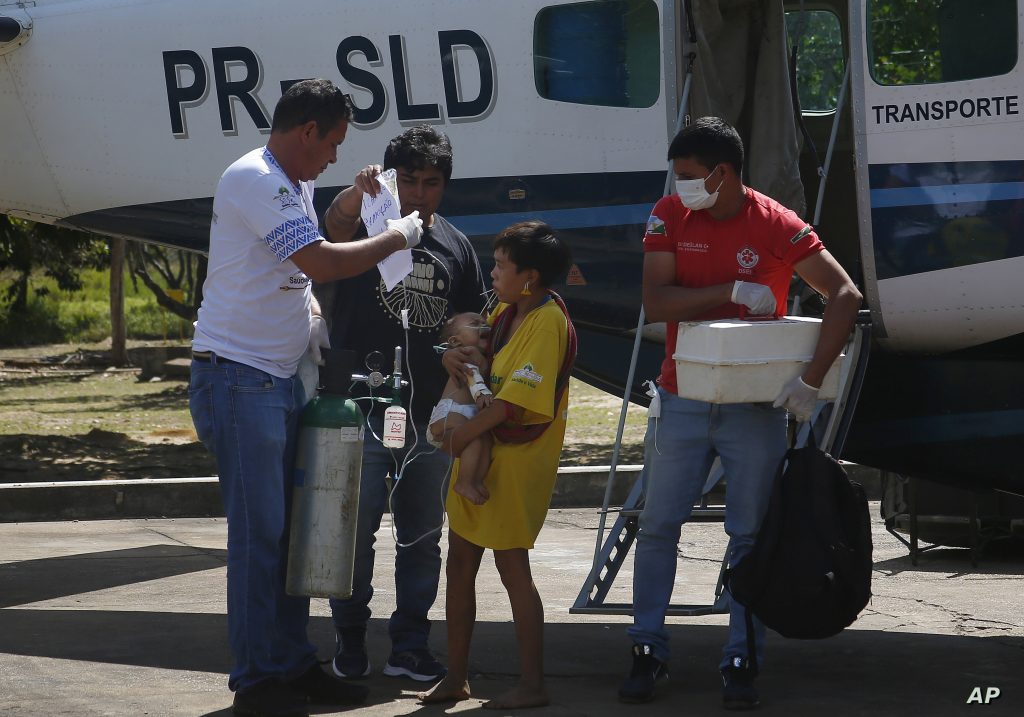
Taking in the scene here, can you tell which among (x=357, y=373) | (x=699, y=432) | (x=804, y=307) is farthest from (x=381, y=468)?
(x=804, y=307)

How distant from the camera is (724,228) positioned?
4.93 m

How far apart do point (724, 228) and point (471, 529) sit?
1423mm

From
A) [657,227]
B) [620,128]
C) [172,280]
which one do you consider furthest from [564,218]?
[172,280]

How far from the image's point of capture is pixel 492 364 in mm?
4918

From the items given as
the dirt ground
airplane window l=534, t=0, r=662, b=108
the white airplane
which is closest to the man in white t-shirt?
the white airplane

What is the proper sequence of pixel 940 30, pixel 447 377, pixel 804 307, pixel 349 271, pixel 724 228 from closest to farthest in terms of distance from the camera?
pixel 349 271 < pixel 724 228 < pixel 447 377 < pixel 940 30 < pixel 804 307

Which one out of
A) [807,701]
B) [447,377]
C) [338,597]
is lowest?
[807,701]

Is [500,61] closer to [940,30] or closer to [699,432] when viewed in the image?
[940,30]

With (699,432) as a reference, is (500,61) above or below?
above

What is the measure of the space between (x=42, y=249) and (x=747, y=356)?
2396 cm

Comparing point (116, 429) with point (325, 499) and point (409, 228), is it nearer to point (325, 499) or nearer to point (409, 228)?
point (325, 499)

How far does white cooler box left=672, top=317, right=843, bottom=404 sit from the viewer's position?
466 centimetres

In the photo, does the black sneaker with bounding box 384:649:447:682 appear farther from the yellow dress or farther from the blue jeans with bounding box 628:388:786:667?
the blue jeans with bounding box 628:388:786:667

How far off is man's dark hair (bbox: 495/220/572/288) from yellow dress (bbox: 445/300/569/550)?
14cm
